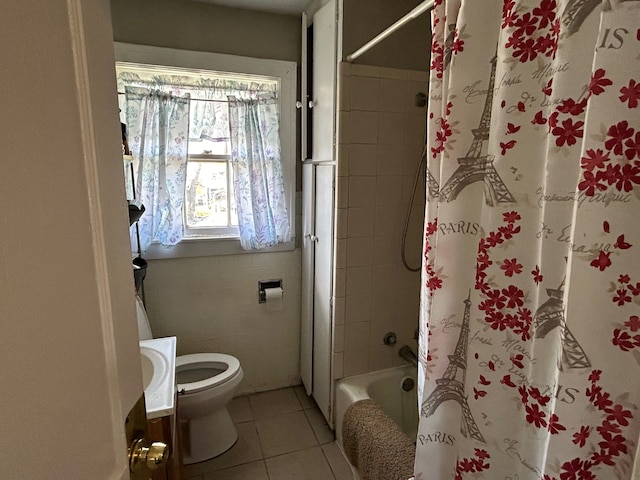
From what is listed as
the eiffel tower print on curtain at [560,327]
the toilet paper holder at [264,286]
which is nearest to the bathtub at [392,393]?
the toilet paper holder at [264,286]

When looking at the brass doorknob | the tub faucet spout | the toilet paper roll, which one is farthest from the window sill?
the brass doorknob

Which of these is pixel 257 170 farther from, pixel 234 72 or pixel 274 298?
pixel 274 298

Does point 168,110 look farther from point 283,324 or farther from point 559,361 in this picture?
point 559,361

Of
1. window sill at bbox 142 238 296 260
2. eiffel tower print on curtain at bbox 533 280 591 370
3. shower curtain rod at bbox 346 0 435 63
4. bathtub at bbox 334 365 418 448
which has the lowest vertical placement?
bathtub at bbox 334 365 418 448

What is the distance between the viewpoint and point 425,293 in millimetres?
1070

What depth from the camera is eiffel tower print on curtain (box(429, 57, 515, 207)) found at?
818 mm

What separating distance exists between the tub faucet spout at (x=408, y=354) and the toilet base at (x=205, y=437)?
41.1 inches

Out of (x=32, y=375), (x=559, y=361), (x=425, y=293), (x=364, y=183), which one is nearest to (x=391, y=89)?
A: (x=364, y=183)

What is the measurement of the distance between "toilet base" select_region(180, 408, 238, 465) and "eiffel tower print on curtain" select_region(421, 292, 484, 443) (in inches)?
55.3

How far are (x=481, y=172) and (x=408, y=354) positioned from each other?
58.1 inches

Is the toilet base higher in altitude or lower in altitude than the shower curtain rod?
lower

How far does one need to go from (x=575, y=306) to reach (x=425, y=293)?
448 millimetres

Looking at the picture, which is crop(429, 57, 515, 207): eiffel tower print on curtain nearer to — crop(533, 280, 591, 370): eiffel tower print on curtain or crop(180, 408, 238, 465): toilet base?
crop(533, 280, 591, 370): eiffel tower print on curtain

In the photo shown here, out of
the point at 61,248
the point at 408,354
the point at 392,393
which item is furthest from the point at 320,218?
the point at 61,248
